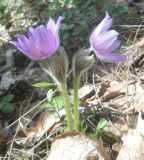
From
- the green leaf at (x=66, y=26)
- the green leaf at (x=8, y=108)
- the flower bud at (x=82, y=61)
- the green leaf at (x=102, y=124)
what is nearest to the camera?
the flower bud at (x=82, y=61)

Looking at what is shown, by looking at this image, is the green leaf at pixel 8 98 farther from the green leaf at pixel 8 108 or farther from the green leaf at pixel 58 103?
the green leaf at pixel 58 103

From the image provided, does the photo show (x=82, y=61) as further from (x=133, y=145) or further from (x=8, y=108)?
(x=8, y=108)

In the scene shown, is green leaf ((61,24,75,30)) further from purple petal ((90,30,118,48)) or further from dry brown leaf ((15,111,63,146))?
purple petal ((90,30,118,48))

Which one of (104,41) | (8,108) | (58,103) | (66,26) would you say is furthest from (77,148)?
(66,26)

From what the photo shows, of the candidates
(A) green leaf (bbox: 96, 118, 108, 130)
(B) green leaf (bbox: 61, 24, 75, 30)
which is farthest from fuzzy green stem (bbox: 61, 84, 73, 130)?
(B) green leaf (bbox: 61, 24, 75, 30)

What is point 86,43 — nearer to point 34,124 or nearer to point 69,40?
point 69,40

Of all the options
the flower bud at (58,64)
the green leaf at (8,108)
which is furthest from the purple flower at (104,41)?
the green leaf at (8,108)

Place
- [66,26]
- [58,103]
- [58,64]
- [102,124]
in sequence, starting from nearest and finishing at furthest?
[58,64]
[102,124]
[58,103]
[66,26]

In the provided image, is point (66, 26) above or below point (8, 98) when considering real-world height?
above
